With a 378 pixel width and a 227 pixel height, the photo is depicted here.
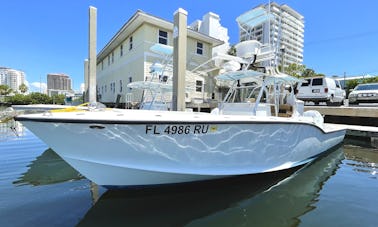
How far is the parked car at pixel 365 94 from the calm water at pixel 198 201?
8945 mm

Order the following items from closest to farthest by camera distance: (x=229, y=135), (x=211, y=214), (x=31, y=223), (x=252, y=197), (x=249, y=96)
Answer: (x=31, y=223), (x=211, y=214), (x=229, y=135), (x=252, y=197), (x=249, y=96)

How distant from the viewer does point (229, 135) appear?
11.6ft

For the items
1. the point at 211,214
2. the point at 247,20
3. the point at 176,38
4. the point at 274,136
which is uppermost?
the point at 247,20

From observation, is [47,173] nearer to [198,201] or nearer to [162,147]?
[162,147]

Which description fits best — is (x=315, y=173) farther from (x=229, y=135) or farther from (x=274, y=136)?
(x=229, y=135)

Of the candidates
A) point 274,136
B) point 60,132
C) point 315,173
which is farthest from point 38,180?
point 315,173

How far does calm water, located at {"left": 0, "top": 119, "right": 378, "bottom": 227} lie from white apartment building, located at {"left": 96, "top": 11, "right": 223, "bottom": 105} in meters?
8.85

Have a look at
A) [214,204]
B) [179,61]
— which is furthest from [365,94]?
[214,204]

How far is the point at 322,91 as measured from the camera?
1293 cm

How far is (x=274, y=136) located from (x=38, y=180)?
4657 mm

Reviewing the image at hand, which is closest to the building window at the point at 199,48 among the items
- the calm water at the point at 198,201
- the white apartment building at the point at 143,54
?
the white apartment building at the point at 143,54

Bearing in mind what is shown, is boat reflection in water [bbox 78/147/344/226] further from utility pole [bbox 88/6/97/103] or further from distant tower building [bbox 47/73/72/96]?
distant tower building [bbox 47/73/72/96]

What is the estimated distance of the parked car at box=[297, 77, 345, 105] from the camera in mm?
12859

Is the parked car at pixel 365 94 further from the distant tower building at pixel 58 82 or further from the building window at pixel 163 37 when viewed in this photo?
the distant tower building at pixel 58 82
